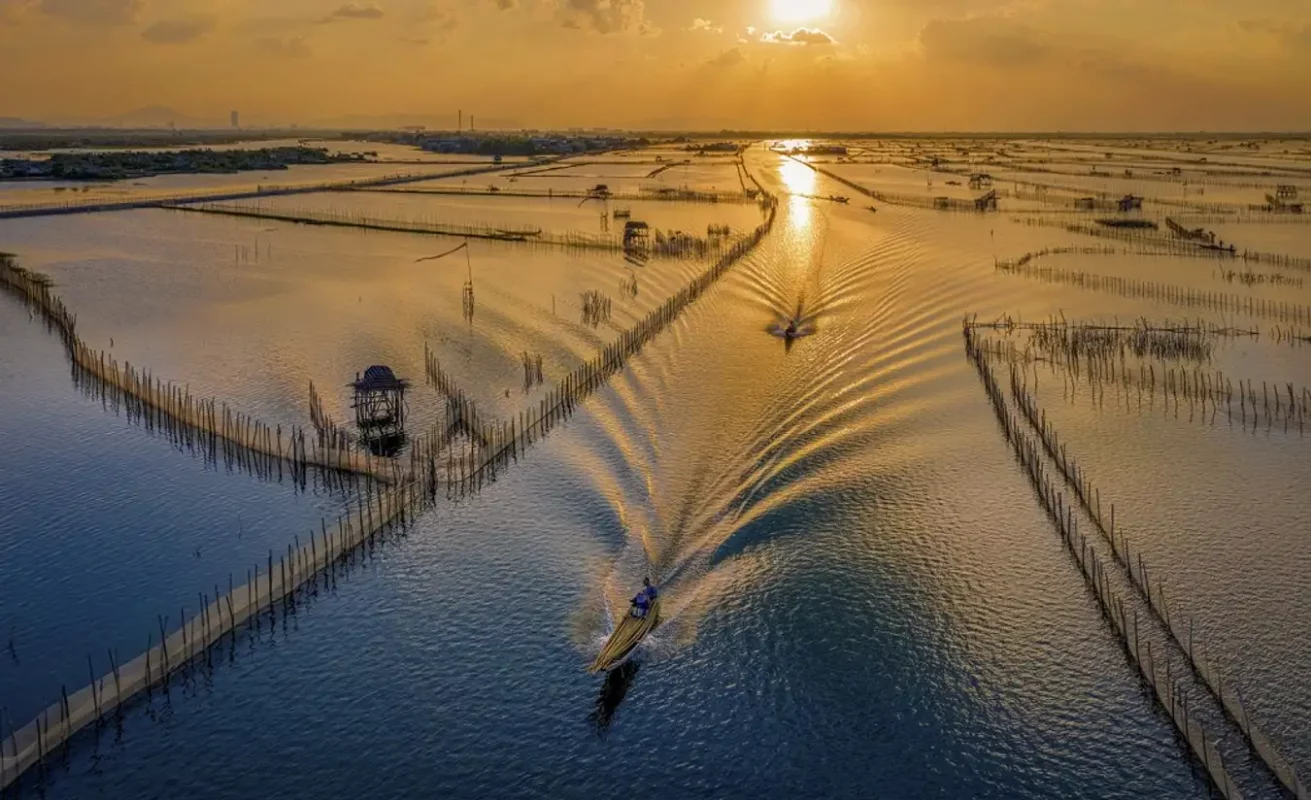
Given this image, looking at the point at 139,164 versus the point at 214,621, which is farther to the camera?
the point at 139,164

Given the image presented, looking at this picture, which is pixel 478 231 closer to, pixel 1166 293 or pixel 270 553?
pixel 1166 293

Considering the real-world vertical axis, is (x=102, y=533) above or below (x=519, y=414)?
below

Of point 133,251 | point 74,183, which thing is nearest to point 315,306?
Answer: point 133,251

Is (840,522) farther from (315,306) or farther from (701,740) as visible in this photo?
(315,306)

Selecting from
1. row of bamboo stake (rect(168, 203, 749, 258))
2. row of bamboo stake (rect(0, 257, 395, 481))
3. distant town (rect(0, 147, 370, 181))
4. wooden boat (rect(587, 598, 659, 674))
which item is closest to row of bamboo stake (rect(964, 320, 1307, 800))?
wooden boat (rect(587, 598, 659, 674))

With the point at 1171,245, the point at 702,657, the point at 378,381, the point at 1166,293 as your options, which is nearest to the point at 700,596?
the point at 702,657

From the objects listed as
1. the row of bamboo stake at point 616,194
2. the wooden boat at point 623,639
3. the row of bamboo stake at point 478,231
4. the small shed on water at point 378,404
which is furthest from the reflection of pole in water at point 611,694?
the row of bamboo stake at point 616,194

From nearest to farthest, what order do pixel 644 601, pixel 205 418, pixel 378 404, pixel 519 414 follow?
pixel 644 601, pixel 205 418, pixel 378 404, pixel 519 414
